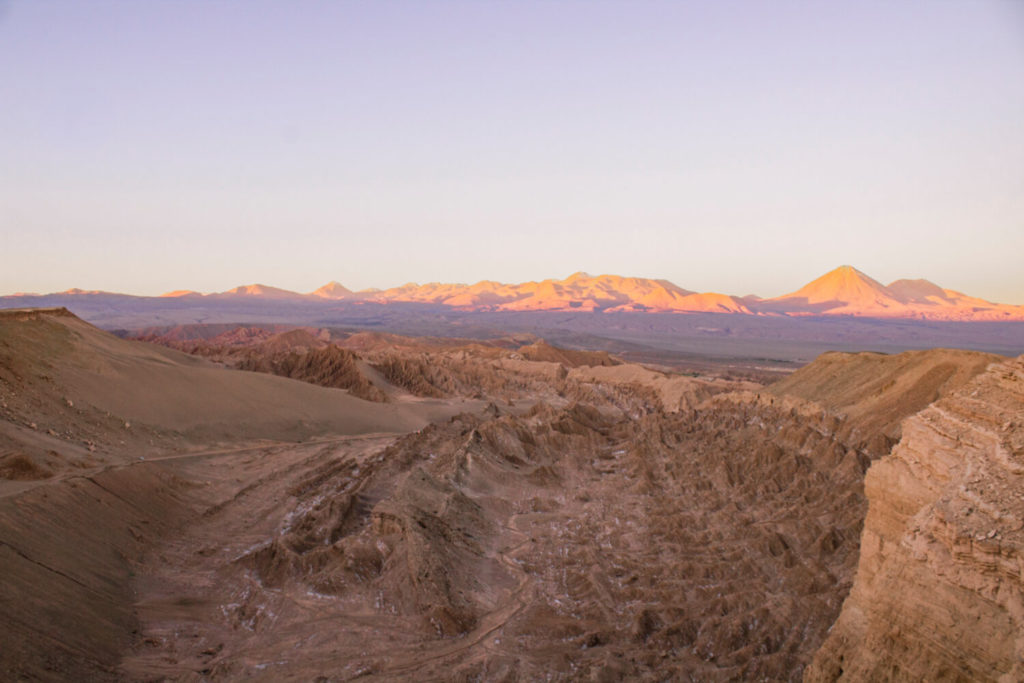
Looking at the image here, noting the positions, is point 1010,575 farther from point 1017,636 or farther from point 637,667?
point 637,667

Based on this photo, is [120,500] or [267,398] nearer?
[120,500]

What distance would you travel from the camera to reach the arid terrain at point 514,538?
7465mm

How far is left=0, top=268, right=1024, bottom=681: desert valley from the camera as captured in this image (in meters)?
7.58

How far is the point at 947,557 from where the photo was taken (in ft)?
21.4

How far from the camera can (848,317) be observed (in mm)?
174375

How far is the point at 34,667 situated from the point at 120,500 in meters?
7.82

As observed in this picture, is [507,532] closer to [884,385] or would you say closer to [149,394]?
[884,385]

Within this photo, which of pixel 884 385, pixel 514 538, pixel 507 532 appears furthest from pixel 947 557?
pixel 884 385

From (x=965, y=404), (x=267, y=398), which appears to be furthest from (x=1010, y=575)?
(x=267, y=398)

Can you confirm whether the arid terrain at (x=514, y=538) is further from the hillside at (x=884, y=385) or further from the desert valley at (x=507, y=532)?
the hillside at (x=884, y=385)

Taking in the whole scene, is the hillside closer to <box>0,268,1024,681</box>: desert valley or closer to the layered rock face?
<box>0,268,1024,681</box>: desert valley

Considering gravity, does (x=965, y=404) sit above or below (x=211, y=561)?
above

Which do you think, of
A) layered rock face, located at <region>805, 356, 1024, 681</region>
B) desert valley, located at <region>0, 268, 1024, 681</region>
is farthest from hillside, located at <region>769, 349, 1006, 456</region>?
layered rock face, located at <region>805, 356, 1024, 681</region>

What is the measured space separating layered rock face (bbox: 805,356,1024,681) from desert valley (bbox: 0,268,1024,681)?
0.09 ft
